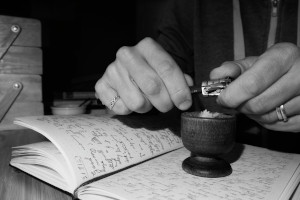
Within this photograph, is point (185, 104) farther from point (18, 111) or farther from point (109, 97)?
point (18, 111)

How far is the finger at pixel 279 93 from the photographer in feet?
1.80

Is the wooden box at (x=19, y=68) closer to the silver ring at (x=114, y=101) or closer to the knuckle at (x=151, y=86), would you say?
the silver ring at (x=114, y=101)

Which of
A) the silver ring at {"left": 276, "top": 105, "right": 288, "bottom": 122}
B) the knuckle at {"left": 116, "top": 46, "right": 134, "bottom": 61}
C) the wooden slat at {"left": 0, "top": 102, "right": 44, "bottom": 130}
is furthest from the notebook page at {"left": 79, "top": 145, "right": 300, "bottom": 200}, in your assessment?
the wooden slat at {"left": 0, "top": 102, "right": 44, "bottom": 130}

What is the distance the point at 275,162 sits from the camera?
0.59m

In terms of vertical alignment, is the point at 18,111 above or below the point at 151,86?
below

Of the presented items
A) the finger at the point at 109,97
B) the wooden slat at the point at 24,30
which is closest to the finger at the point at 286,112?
the finger at the point at 109,97

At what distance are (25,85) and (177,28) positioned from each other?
2.32 ft

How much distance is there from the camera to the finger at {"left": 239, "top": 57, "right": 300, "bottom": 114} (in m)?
0.55

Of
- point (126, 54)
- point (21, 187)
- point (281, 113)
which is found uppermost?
point (126, 54)

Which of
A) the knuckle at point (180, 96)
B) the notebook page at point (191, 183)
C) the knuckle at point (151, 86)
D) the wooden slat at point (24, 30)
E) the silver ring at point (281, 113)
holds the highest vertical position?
the wooden slat at point (24, 30)

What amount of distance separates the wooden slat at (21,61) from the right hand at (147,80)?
14.1 inches

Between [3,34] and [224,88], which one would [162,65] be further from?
[3,34]

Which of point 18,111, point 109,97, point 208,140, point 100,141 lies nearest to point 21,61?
point 18,111

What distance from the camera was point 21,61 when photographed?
845mm
